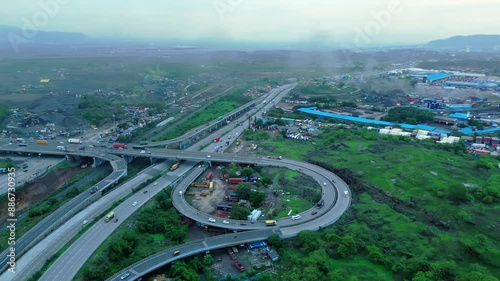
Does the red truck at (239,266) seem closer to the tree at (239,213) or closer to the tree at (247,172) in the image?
the tree at (239,213)

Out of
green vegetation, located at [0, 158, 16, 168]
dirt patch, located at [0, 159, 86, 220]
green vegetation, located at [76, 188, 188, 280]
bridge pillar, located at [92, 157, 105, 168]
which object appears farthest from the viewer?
bridge pillar, located at [92, 157, 105, 168]

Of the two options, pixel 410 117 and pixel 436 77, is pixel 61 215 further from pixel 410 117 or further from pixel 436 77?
pixel 436 77

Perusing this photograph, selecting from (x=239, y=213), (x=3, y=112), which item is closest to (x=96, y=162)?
(x=239, y=213)

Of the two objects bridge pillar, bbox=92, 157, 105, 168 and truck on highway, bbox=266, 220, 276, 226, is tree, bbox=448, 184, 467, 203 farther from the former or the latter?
bridge pillar, bbox=92, 157, 105, 168

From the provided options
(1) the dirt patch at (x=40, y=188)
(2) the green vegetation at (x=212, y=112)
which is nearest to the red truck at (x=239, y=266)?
(1) the dirt patch at (x=40, y=188)

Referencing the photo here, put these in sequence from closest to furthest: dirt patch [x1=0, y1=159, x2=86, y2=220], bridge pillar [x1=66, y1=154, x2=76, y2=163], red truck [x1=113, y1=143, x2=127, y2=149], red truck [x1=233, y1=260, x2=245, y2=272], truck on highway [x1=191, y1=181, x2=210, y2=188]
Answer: red truck [x1=233, y1=260, x2=245, y2=272]
dirt patch [x1=0, y1=159, x2=86, y2=220]
truck on highway [x1=191, y1=181, x2=210, y2=188]
bridge pillar [x1=66, y1=154, x2=76, y2=163]
red truck [x1=113, y1=143, x2=127, y2=149]

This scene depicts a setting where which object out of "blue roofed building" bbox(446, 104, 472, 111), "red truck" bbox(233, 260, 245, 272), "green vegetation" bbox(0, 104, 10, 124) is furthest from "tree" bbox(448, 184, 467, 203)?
"green vegetation" bbox(0, 104, 10, 124)
